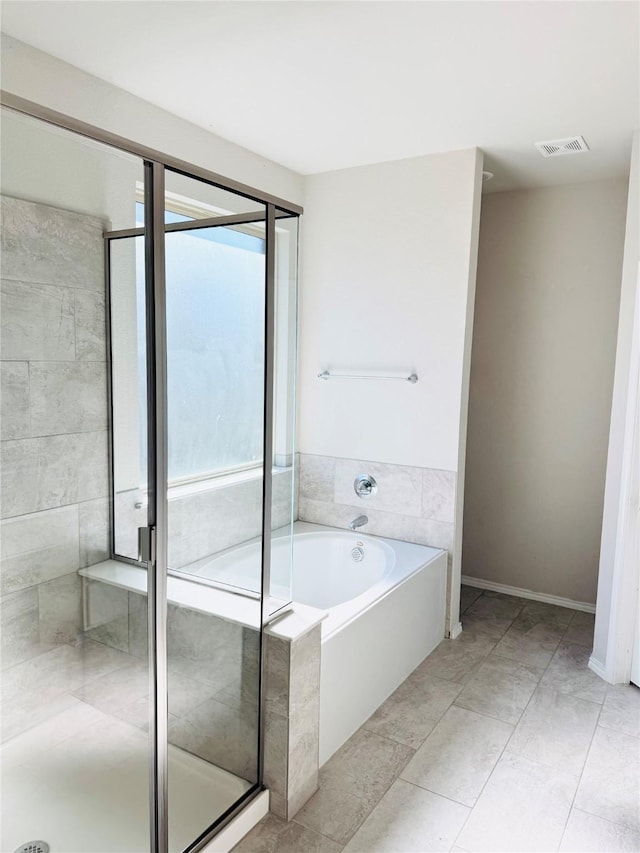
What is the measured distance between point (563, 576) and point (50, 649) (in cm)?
312

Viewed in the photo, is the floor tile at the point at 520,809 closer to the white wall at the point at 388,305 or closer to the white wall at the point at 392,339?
the white wall at the point at 392,339

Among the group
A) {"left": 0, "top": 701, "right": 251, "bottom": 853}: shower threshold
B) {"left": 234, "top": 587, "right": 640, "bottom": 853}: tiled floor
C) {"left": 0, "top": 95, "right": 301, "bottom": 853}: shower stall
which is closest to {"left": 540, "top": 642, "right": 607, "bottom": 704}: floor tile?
{"left": 234, "top": 587, "right": 640, "bottom": 853}: tiled floor

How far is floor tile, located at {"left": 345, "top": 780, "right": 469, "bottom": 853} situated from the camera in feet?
6.31

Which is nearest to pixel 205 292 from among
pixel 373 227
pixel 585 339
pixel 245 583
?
pixel 245 583

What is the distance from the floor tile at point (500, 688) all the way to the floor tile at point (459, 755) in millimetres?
67

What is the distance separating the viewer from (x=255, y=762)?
78.4 inches

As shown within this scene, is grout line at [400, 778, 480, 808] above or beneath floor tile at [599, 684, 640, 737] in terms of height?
beneath

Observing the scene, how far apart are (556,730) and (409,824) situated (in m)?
0.85

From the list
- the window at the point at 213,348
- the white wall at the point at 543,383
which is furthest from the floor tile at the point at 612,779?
the window at the point at 213,348

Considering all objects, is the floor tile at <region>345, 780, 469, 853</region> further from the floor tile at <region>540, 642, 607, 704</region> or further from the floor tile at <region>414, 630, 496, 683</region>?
the floor tile at <region>540, 642, 607, 704</region>

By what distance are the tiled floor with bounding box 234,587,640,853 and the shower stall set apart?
0.47 m

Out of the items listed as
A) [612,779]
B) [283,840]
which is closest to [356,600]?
[283,840]

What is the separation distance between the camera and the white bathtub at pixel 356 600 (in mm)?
2037

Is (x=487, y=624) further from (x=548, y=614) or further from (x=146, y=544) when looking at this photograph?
(x=146, y=544)
